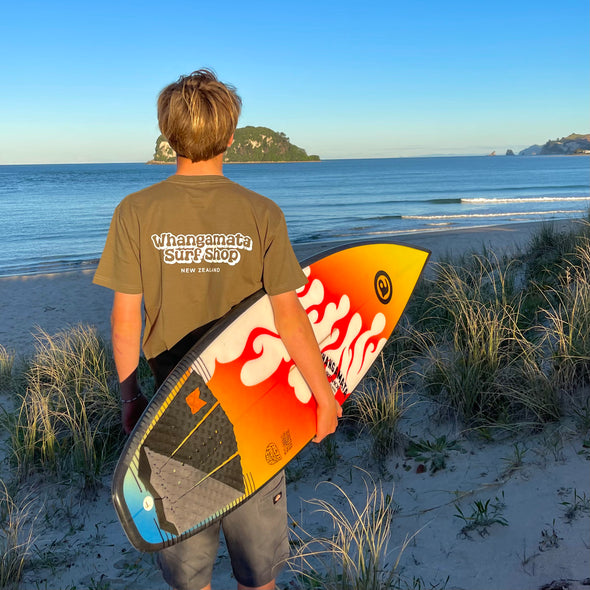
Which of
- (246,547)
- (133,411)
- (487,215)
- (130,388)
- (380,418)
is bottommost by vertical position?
(380,418)

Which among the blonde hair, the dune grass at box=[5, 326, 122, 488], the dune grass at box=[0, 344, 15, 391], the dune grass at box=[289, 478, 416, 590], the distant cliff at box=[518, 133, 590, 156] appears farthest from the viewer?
the distant cliff at box=[518, 133, 590, 156]

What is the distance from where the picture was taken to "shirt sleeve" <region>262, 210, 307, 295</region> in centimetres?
162

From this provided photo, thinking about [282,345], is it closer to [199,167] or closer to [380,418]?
[199,167]

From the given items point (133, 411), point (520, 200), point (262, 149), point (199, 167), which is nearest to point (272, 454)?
point (133, 411)

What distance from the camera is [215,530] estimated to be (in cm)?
181

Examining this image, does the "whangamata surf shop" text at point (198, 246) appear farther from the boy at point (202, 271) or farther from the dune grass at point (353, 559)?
the dune grass at point (353, 559)

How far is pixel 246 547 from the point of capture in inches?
67.5

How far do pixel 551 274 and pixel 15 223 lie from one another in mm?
27024

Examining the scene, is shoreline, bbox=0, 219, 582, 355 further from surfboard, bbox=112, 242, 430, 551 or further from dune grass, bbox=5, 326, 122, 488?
surfboard, bbox=112, 242, 430, 551

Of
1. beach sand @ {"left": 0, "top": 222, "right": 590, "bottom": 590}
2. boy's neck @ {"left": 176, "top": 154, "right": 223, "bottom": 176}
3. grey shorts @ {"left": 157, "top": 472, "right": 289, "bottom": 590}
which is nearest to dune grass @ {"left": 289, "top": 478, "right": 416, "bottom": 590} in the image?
beach sand @ {"left": 0, "top": 222, "right": 590, "bottom": 590}

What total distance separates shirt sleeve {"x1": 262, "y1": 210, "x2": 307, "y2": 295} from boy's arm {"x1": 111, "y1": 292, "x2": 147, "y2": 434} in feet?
1.39

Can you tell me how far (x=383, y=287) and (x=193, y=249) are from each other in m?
2.20

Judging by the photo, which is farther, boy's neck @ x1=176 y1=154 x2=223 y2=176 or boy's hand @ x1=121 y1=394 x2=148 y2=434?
boy's hand @ x1=121 y1=394 x2=148 y2=434

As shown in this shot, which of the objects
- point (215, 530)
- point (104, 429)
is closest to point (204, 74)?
point (215, 530)
